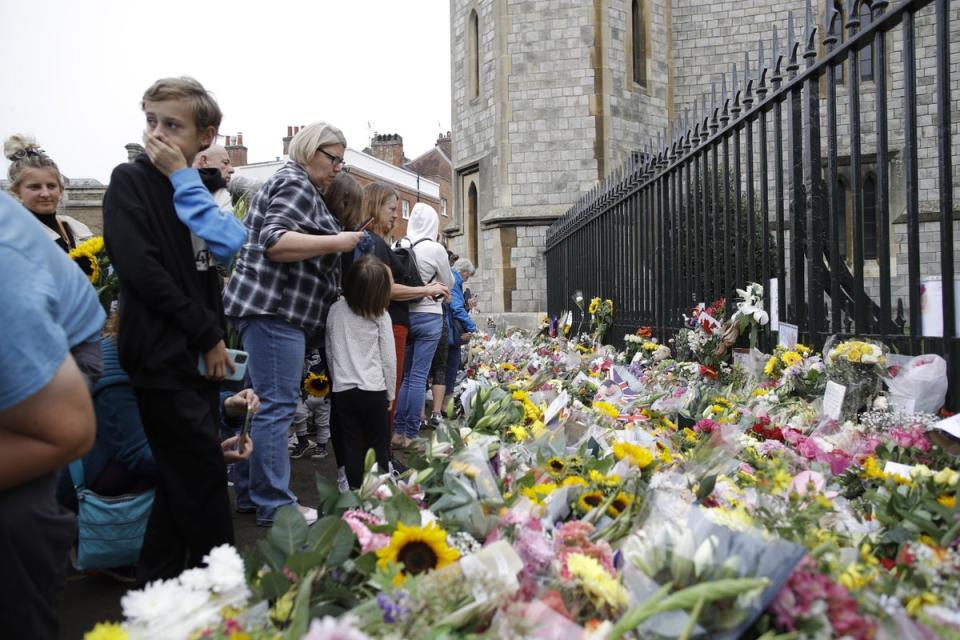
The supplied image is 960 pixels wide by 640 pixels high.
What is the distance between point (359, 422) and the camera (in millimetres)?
4160

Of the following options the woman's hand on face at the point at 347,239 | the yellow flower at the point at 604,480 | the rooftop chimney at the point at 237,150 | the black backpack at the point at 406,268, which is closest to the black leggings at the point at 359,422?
the woman's hand on face at the point at 347,239

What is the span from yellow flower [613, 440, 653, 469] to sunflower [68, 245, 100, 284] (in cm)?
269

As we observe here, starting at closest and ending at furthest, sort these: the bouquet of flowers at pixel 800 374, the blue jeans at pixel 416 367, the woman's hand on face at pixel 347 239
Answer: the bouquet of flowers at pixel 800 374 < the woman's hand on face at pixel 347 239 < the blue jeans at pixel 416 367

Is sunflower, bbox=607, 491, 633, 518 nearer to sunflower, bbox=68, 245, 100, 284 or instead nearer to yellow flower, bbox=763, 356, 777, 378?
yellow flower, bbox=763, 356, 777, 378

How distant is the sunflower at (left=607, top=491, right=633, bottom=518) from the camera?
69.0 inches

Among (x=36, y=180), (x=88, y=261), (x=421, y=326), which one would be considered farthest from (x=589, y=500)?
(x=421, y=326)

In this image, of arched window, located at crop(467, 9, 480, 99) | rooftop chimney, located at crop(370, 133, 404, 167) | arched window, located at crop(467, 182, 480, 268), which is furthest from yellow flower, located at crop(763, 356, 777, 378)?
rooftop chimney, located at crop(370, 133, 404, 167)

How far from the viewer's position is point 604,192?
9.53 meters

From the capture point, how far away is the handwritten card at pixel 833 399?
115 inches

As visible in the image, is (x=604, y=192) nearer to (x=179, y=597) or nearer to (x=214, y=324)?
(x=214, y=324)

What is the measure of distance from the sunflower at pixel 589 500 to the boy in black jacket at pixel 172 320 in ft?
4.62

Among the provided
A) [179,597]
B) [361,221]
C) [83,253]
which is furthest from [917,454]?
[83,253]

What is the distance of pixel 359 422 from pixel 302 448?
2.32 metres

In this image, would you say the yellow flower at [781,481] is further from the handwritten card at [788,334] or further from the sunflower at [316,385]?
the sunflower at [316,385]
